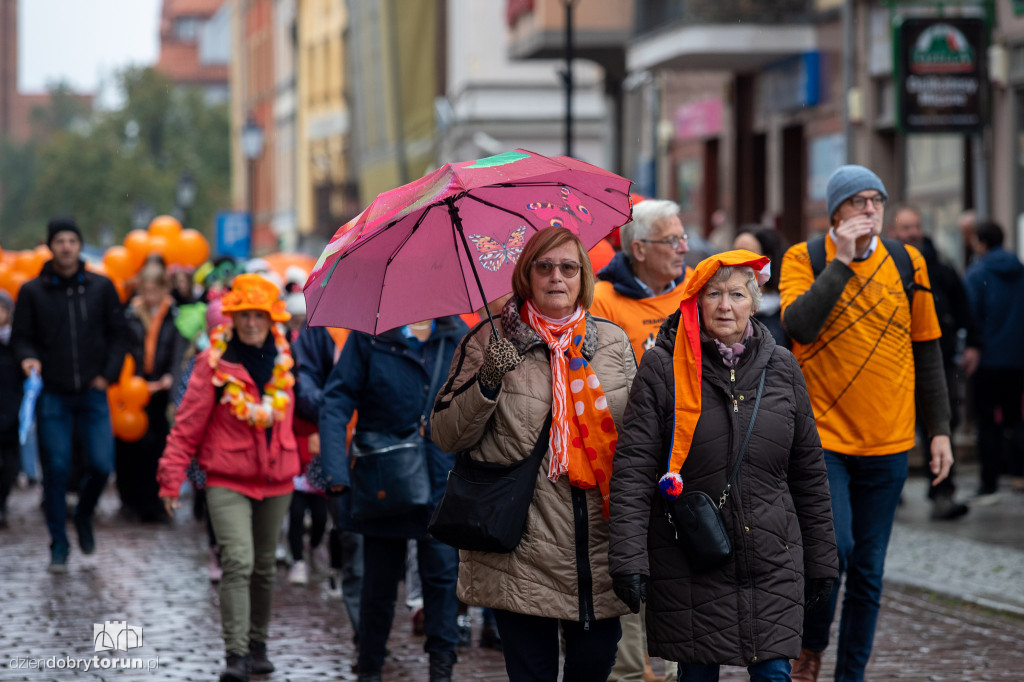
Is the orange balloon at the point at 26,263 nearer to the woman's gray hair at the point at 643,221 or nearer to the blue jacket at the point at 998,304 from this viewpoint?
the blue jacket at the point at 998,304

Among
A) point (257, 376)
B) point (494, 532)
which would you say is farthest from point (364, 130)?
point (494, 532)

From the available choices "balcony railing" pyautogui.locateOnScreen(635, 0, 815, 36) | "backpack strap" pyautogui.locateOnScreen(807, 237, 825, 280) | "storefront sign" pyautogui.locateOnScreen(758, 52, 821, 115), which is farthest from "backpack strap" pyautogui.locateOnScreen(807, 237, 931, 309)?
"balcony railing" pyautogui.locateOnScreen(635, 0, 815, 36)

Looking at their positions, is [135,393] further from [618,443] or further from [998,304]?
[618,443]

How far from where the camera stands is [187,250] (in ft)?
57.4

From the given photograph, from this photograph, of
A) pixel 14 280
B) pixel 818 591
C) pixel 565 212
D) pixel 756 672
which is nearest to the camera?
pixel 756 672

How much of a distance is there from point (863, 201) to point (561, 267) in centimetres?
173

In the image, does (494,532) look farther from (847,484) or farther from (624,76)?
(624,76)

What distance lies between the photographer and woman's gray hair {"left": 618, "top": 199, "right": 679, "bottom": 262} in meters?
6.90

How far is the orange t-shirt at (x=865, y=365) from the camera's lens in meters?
6.30

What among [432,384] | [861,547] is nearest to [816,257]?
[861,547]

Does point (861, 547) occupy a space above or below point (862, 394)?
below

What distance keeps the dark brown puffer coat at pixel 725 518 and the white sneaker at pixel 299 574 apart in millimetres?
5674

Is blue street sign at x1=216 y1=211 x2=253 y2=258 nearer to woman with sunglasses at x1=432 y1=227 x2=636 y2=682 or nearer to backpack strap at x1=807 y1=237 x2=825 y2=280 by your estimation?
backpack strap at x1=807 y1=237 x2=825 y2=280

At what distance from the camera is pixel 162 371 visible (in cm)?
1338
